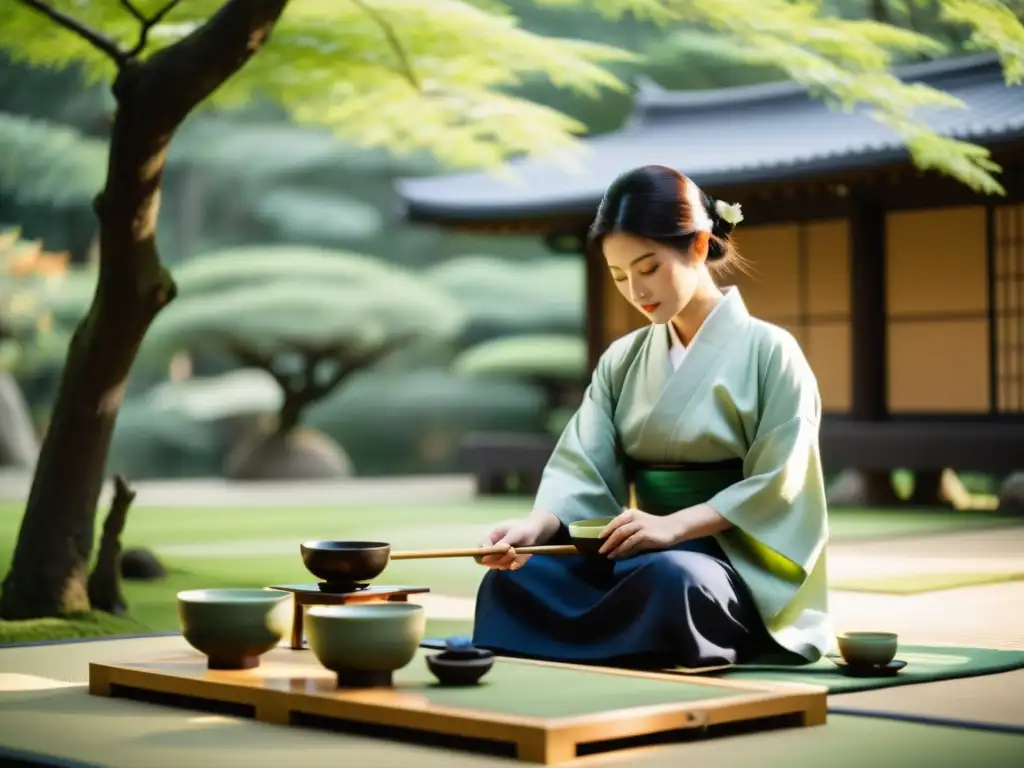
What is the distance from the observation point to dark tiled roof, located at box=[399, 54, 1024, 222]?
12.8 meters

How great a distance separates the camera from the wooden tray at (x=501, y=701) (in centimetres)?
319

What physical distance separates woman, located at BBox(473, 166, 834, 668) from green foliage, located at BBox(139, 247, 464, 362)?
13420 mm

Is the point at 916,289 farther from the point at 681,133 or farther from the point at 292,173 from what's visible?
the point at 292,173

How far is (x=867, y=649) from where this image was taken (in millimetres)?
4105

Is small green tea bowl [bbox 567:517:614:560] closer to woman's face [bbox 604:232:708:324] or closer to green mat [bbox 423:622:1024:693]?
green mat [bbox 423:622:1024:693]

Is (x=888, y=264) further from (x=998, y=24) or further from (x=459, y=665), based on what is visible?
(x=459, y=665)

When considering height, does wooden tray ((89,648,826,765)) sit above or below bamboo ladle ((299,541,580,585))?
below

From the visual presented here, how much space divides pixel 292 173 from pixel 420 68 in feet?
49.9

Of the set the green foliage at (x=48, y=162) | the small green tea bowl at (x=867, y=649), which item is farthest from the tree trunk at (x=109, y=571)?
the green foliage at (x=48, y=162)

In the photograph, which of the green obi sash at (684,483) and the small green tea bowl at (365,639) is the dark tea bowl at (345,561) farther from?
the green obi sash at (684,483)

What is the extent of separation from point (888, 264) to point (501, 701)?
1058 centimetres

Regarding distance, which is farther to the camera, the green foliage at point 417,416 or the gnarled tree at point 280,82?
the green foliage at point 417,416

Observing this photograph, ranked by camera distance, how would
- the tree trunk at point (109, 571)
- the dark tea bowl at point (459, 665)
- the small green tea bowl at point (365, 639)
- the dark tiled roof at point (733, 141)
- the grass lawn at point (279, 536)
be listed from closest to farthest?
the small green tea bowl at point (365, 639) < the dark tea bowl at point (459, 665) < the tree trunk at point (109, 571) < the grass lawn at point (279, 536) < the dark tiled roof at point (733, 141)

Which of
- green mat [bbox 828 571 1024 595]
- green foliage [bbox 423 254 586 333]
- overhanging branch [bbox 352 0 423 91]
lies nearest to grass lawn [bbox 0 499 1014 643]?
green mat [bbox 828 571 1024 595]
